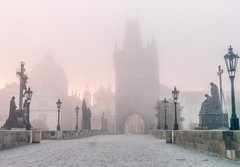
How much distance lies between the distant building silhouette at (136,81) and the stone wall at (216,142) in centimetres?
8972

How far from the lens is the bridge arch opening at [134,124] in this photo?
110512mm

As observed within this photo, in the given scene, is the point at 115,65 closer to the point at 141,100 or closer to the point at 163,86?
the point at 141,100

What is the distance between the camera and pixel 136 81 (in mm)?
111812

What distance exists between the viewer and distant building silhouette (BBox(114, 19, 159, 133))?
10875 centimetres

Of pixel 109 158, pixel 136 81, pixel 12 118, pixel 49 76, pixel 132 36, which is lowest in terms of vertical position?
pixel 109 158

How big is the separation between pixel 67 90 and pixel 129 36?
28.1m

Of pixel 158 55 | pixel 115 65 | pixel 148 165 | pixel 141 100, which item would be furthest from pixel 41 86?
pixel 148 165

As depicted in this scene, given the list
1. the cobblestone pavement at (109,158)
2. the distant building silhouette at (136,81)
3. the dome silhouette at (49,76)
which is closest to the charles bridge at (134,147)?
the cobblestone pavement at (109,158)

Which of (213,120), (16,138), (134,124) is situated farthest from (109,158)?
(134,124)

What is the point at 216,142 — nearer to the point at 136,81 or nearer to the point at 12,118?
the point at 12,118

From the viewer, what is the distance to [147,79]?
370 feet

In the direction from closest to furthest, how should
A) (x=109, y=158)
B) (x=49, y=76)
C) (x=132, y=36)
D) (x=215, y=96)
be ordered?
(x=109, y=158) < (x=215, y=96) < (x=132, y=36) < (x=49, y=76)

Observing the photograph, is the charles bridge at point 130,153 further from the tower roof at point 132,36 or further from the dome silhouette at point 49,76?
the dome silhouette at point 49,76

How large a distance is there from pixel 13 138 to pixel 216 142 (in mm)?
10483
